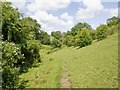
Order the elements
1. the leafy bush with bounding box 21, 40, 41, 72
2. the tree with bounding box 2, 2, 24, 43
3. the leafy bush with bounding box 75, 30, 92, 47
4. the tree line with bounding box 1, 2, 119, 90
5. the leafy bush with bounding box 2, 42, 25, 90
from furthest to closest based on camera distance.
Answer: the leafy bush with bounding box 75, 30, 92, 47 < the leafy bush with bounding box 21, 40, 41, 72 < the tree with bounding box 2, 2, 24, 43 < the tree line with bounding box 1, 2, 119, 90 < the leafy bush with bounding box 2, 42, 25, 90

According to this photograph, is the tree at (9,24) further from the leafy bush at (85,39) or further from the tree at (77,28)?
the tree at (77,28)

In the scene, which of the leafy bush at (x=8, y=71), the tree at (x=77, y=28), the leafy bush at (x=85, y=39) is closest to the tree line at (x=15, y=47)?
the leafy bush at (x=8, y=71)

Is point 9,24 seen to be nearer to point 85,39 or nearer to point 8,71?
point 8,71

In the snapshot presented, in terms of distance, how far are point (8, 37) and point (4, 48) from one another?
8.20 meters

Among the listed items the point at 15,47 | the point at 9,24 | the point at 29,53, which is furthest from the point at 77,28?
the point at 15,47

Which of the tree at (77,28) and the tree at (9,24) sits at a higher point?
the tree at (77,28)

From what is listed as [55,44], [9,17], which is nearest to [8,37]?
[9,17]

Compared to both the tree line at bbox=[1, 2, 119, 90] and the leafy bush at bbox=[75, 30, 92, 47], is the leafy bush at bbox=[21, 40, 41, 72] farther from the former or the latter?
the leafy bush at bbox=[75, 30, 92, 47]

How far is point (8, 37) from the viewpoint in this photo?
74.4 feet

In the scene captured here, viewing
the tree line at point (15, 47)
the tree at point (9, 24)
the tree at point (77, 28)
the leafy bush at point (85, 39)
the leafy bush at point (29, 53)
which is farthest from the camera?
the tree at point (77, 28)

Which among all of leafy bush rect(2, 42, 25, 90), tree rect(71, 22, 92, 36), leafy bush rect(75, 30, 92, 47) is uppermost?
tree rect(71, 22, 92, 36)

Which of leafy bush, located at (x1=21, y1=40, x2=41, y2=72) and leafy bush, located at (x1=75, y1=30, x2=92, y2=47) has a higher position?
leafy bush, located at (x1=75, y1=30, x2=92, y2=47)

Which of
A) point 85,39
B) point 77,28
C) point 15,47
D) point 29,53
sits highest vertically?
point 77,28

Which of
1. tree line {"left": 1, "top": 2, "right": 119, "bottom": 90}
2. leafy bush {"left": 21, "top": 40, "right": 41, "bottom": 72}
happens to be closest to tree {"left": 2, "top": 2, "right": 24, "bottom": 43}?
tree line {"left": 1, "top": 2, "right": 119, "bottom": 90}
